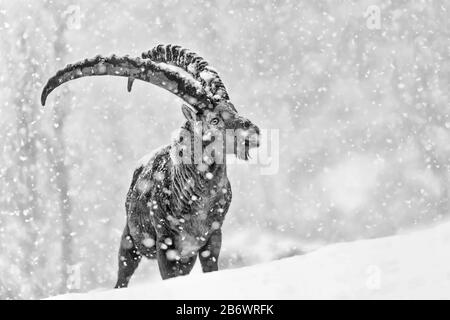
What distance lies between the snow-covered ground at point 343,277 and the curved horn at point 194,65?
1717 mm

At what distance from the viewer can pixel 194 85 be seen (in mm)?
5414

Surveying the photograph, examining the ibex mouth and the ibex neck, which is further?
the ibex neck

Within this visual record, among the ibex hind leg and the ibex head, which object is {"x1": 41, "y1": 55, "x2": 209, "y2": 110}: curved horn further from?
the ibex hind leg

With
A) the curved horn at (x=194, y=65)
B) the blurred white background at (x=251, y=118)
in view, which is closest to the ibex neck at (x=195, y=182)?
the curved horn at (x=194, y=65)

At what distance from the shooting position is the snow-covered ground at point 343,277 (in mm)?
3652

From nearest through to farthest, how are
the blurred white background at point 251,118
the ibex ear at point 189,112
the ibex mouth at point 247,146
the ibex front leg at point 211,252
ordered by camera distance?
the ibex mouth at point 247,146 → the ibex ear at point 189,112 → the ibex front leg at point 211,252 → the blurred white background at point 251,118

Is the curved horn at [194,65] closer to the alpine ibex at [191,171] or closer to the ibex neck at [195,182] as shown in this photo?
the alpine ibex at [191,171]

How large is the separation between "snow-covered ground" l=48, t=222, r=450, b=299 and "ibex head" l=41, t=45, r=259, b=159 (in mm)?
1207

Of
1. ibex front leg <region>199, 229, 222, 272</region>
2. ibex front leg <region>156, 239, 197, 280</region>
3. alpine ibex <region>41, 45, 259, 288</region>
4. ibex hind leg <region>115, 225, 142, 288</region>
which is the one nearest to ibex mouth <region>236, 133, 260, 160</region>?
alpine ibex <region>41, 45, 259, 288</region>

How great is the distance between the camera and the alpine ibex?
526 cm

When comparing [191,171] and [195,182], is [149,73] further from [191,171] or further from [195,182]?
[195,182]

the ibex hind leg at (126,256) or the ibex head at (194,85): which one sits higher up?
the ibex head at (194,85)
